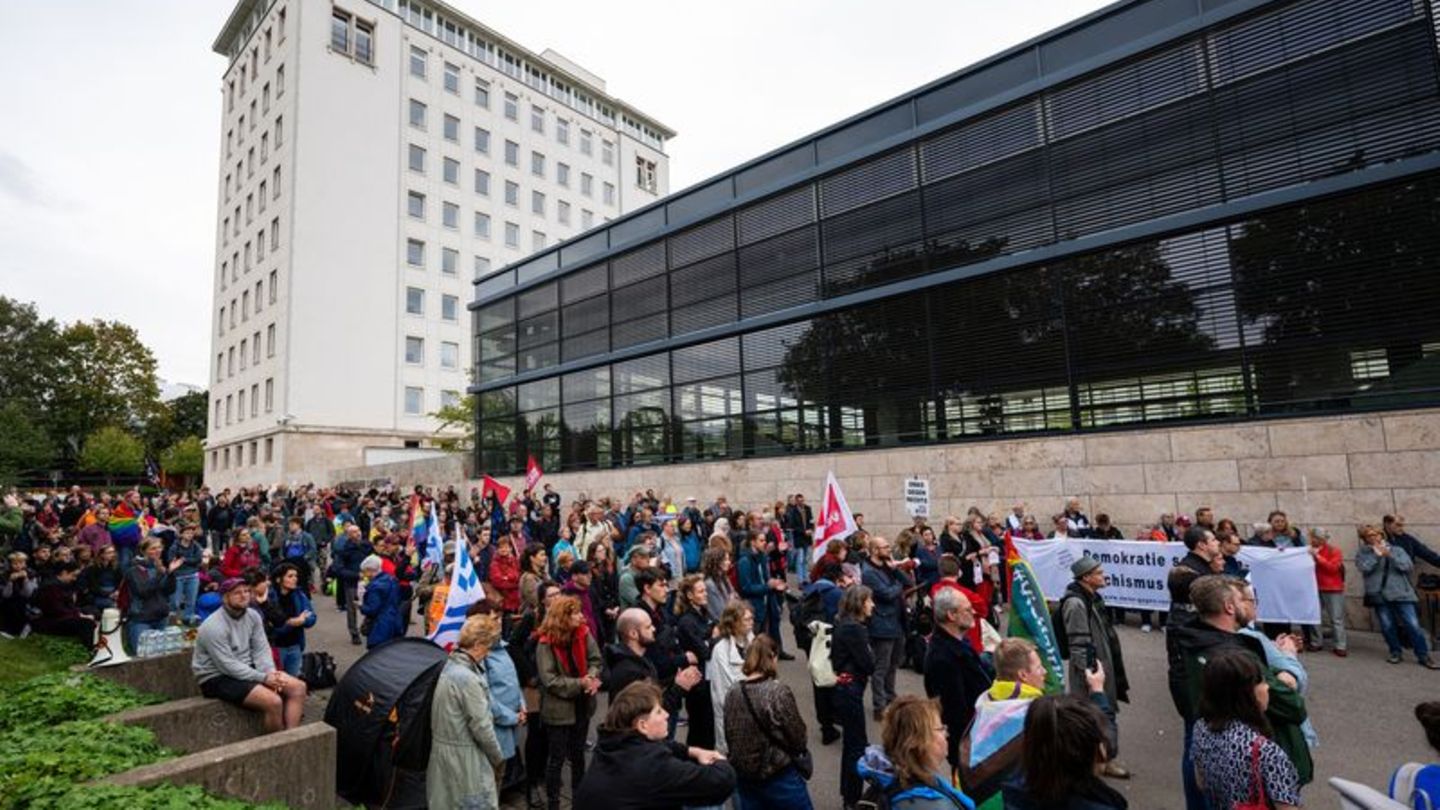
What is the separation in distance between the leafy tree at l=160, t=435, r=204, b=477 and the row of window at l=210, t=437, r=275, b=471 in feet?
41.5

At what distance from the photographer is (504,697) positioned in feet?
18.6

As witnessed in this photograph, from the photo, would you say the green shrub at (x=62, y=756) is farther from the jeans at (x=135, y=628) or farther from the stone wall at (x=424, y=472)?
the stone wall at (x=424, y=472)

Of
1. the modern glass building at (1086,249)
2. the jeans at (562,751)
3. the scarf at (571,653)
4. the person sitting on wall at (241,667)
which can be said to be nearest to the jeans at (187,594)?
the person sitting on wall at (241,667)

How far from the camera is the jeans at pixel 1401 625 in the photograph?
8961 mm

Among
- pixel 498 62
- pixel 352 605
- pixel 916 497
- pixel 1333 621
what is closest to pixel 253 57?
pixel 498 62

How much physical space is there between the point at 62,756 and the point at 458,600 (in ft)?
10.5

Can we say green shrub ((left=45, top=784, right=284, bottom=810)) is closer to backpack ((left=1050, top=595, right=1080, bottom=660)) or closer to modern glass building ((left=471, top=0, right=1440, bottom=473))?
backpack ((left=1050, top=595, right=1080, bottom=660))

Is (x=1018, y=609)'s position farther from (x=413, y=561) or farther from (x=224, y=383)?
(x=224, y=383)

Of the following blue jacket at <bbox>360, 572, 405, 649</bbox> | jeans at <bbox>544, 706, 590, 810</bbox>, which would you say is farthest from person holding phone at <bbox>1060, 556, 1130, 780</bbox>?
blue jacket at <bbox>360, 572, 405, 649</bbox>

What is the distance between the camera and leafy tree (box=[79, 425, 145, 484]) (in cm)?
5491

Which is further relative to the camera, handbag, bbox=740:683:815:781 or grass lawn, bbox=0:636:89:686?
grass lawn, bbox=0:636:89:686

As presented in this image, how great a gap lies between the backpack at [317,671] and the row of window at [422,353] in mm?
41342

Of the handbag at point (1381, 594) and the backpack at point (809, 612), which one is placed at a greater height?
the backpack at point (809, 612)

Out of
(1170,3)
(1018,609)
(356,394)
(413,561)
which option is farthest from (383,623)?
(356,394)
